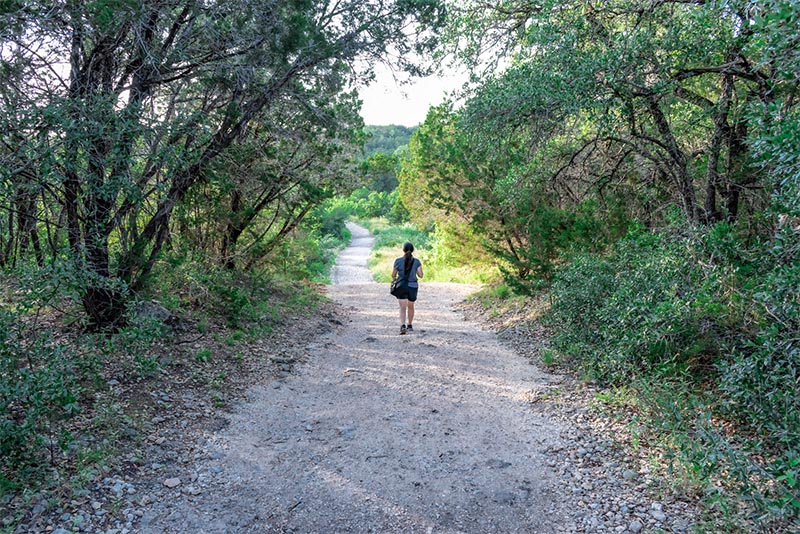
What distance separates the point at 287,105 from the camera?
8.30 m

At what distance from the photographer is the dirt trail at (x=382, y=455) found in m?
3.70

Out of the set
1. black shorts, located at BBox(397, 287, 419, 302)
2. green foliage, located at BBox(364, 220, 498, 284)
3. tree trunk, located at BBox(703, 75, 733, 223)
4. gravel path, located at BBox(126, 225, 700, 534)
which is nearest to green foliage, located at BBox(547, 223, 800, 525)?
gravel path, located at BBox(126, 225, 700, 534)

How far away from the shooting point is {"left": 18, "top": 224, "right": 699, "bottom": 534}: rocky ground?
3.65 m

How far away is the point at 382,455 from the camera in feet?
15.2

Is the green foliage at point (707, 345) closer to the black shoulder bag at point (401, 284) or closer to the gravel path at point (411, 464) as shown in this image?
A: the gravel path at point (411, 464)

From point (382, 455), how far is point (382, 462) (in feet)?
0.45

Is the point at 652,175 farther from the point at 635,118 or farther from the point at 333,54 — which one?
the point at 333,54

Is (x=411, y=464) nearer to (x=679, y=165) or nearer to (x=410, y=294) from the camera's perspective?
(x=410, y=294)

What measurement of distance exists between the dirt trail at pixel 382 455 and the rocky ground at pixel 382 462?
14 mm

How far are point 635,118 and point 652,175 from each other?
6.22 feet

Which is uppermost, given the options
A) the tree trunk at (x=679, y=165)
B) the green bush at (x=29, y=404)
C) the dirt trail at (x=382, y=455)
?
the tree trunk at (x=679, y=165)

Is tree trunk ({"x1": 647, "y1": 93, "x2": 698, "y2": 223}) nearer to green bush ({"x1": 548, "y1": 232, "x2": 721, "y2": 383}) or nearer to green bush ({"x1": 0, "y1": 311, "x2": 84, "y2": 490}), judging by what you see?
green bush ({"x1": 548, "y1": 232, "x2": 721, "y2": 383})

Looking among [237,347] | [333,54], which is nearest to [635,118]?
[333,54]

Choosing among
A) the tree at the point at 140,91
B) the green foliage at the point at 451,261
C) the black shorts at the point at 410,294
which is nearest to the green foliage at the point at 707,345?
the black shorts at the point at 410,294
